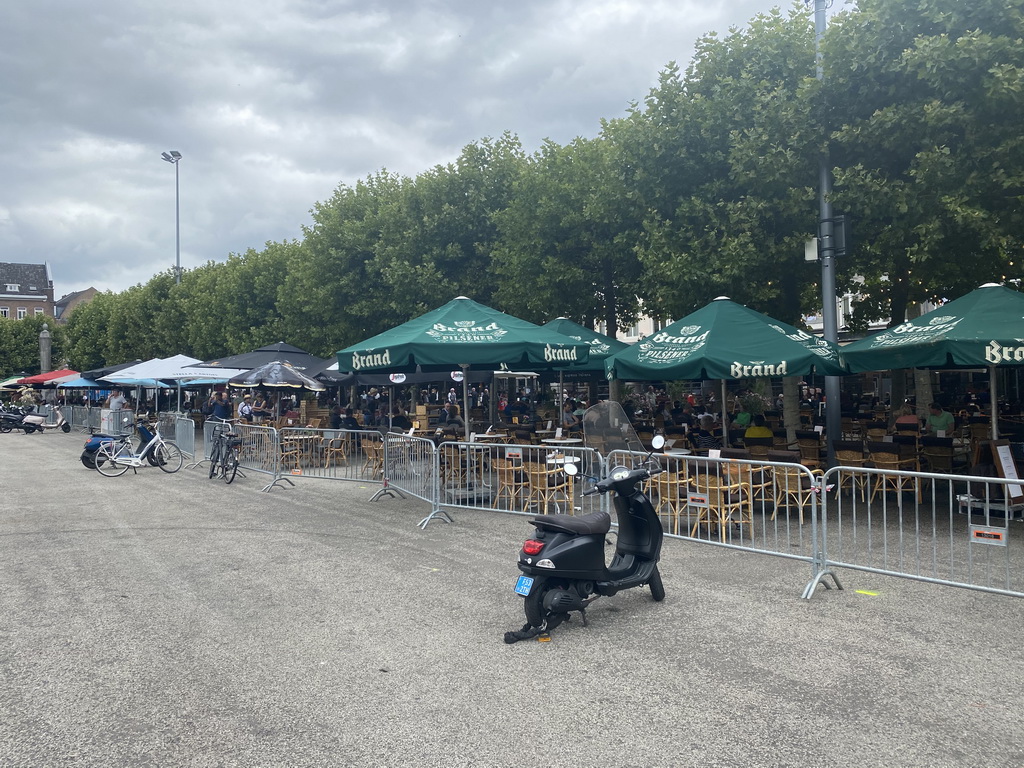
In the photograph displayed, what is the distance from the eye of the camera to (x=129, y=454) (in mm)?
16156

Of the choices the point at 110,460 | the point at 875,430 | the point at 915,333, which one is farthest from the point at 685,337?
the point at 110,460

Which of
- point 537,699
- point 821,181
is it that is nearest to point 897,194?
point 821,181

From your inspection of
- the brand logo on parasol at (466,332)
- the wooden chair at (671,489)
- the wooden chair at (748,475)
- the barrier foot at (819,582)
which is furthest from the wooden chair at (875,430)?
the barrier foot at (819,582)

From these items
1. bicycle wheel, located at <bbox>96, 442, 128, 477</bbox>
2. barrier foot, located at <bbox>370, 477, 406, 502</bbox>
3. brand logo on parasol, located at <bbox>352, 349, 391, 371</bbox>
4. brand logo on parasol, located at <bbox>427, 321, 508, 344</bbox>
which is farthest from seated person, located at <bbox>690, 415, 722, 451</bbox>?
bicycle wheel, located at <bbox>96, 442, 128, 477</bbox>

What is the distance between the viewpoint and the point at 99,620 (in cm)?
590

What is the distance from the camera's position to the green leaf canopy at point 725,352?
387 inches

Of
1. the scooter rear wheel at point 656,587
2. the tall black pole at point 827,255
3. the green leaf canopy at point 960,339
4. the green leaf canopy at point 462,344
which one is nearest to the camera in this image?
the scooter rear wheel at point 656,587

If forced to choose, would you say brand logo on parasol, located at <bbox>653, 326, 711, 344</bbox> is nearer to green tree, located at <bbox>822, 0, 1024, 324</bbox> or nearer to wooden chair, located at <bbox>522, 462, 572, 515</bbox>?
wooden chair, located at <bbox>522, 462, 572, 515</bbox>

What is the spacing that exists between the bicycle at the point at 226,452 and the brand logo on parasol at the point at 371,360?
4.38 m

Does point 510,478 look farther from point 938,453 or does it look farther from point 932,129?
point 932,129

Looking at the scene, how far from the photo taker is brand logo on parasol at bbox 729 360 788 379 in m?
9.73

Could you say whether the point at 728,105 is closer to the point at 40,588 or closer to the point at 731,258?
the point at 731,258

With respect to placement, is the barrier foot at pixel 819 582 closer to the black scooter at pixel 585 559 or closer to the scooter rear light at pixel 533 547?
the black scooter at pixel 585 559

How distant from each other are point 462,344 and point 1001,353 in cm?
640
